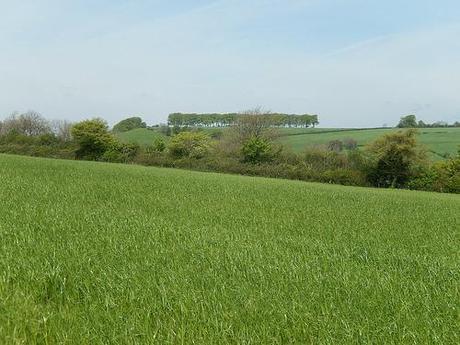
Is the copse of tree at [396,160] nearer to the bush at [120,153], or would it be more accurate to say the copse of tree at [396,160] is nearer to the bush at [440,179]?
the bush at [440,179]

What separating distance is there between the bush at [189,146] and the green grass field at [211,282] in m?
55.1

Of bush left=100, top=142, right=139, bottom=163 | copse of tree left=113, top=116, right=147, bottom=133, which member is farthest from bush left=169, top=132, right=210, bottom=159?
copse of tree left=113, top=116, right=147, bottom=133

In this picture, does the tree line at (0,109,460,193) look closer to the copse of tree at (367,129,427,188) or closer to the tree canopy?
the copse of tree at (367,129,427,188)

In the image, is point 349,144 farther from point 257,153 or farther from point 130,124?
point 130,124

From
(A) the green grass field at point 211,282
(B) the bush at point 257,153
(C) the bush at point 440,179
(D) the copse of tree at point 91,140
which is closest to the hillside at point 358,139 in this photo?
(D) the copse of tree at point 91,140

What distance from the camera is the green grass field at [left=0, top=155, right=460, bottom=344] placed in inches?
148

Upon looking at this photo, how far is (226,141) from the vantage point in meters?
79.3

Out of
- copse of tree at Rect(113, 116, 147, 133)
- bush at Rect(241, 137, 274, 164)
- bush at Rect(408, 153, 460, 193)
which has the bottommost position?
bush at Rect(408, 153, 460, 193)

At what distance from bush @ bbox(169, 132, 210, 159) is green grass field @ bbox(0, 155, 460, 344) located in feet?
181

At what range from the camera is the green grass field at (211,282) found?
3768mm

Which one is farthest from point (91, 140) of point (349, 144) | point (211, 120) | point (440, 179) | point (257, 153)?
point (211, 120)

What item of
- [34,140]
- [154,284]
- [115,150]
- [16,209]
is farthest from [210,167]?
[154,284]

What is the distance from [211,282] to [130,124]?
140 meters

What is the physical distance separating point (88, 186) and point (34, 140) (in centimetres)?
6000
